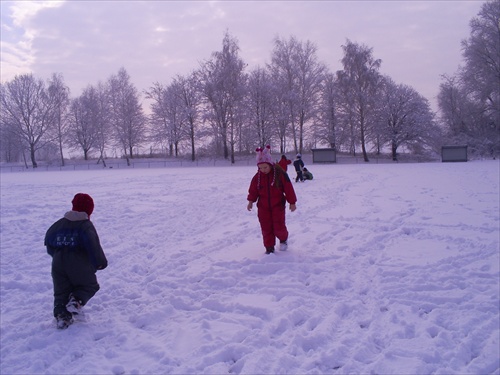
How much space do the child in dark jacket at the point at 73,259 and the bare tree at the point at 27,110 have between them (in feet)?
173

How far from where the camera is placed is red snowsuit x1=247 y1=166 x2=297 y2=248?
6258mm

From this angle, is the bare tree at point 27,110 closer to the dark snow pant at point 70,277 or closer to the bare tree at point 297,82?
the bare tree at point 297,82

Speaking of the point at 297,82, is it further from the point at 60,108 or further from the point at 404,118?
the point at 60,108

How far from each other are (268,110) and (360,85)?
11.4 m

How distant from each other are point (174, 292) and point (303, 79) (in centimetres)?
4402

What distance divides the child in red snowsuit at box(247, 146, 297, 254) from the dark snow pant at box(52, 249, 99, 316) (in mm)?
2857

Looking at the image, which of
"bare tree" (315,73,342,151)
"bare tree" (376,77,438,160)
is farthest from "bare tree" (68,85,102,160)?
"bare tree" (376,77,438,160)

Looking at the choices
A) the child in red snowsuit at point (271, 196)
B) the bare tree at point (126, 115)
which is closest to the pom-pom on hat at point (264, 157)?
the child in red snowsuit at point (271, 196)

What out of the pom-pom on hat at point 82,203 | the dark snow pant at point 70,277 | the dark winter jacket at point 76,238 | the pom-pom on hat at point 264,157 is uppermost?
the pom-pom on hat at point 264,157

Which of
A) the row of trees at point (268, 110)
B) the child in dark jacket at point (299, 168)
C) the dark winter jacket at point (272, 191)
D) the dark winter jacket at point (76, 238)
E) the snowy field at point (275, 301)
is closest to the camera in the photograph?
the snowy field at point (275, 301)

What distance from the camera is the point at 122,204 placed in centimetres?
1252

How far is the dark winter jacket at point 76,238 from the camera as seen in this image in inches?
162

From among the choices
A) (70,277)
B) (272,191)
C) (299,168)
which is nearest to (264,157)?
(272,191)

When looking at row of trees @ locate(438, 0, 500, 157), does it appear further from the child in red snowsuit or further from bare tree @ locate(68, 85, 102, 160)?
bare tree @ locate(68, 85, 102, 160)
